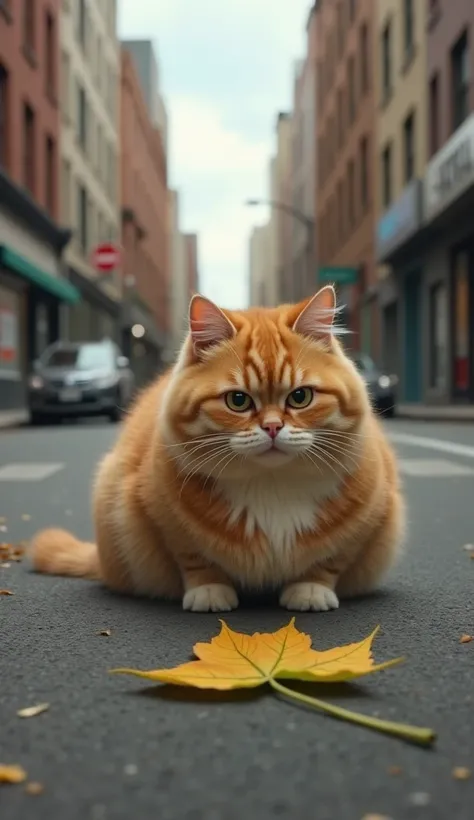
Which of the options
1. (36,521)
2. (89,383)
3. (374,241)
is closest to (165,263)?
(374,241)

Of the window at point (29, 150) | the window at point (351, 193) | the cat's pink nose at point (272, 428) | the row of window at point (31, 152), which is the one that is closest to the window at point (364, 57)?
the window at point (351, 193)

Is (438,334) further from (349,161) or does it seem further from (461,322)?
(349,161)

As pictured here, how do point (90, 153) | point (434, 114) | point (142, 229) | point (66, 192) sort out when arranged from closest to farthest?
1. point (434, 114)
2. point (66, 192)
3. point (90, 153)
4. point (142, 229)

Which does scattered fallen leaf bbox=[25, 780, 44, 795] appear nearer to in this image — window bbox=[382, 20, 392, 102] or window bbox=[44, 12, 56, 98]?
window bbox=[44, 12, 56, 98]

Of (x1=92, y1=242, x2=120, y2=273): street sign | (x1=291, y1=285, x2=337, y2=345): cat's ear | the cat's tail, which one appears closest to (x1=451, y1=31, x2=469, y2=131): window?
(x1=92, y1=242, x2=120, y2=273): street sign

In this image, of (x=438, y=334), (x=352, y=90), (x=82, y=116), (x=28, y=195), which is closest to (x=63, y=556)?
(x=438, y=334)

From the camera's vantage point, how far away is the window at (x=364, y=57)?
3275 cm

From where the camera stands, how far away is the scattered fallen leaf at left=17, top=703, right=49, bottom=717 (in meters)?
1.90

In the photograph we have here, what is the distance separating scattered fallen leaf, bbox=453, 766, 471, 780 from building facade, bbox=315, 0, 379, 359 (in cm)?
2634

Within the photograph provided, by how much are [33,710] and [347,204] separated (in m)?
36.3

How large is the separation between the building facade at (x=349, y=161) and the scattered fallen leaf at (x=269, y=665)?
25.8 meters

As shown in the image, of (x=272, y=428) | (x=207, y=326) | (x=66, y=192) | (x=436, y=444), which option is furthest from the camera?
(x=66, y=192)

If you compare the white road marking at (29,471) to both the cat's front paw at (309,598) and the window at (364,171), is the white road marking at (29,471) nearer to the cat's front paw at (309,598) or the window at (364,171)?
the cat's front paw at (309,598)

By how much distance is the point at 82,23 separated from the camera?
116 feet
